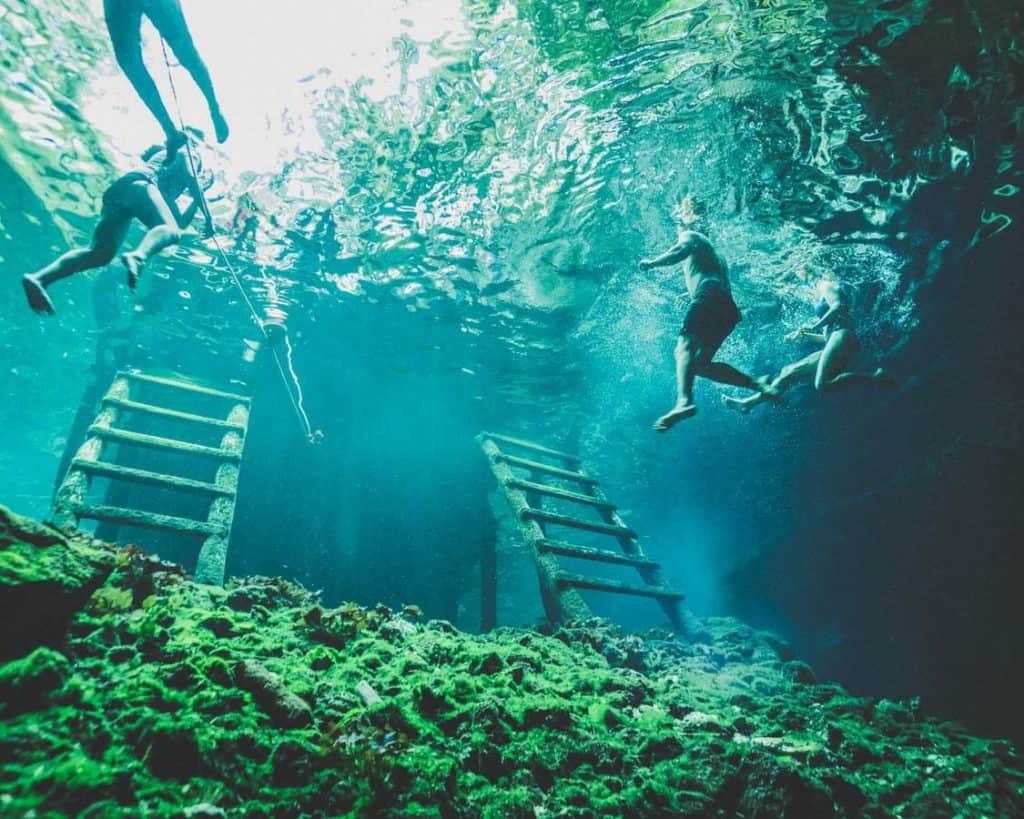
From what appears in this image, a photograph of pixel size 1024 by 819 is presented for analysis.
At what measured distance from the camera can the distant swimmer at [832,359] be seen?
215 inches

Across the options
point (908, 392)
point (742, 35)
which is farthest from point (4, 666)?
point (908, 392)

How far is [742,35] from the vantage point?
18.0ft

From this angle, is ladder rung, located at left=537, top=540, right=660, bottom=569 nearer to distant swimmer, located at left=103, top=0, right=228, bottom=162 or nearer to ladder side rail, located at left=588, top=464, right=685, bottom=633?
ladder side rail, located at left=588, top=464, right=685, bottom=633

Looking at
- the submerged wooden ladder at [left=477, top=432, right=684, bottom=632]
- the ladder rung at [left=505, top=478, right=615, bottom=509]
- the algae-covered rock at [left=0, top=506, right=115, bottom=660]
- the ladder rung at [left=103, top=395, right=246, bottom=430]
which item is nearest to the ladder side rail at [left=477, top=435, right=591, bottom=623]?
the submerged wooden ladder at [left=477, top=432, right=684, bottom=632]

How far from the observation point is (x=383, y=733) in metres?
2.03

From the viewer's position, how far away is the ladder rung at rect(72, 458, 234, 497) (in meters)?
4.18

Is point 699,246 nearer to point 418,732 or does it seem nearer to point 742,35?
point 742,35

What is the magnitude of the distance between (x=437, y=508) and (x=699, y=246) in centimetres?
812

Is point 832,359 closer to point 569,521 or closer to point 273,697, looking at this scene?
point 569,521

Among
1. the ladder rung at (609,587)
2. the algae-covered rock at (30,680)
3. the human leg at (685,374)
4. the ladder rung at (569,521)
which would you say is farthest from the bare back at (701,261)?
the algae-covered rock at (30,680)

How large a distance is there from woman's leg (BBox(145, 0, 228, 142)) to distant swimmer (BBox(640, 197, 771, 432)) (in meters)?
4.24

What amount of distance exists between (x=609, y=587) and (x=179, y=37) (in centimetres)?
644

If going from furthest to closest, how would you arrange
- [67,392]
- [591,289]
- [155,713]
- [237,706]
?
1. [67,392]
2. [591,289]
3. [237,706]
4. [155,713]

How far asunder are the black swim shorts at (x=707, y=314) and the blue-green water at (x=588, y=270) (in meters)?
1.85
